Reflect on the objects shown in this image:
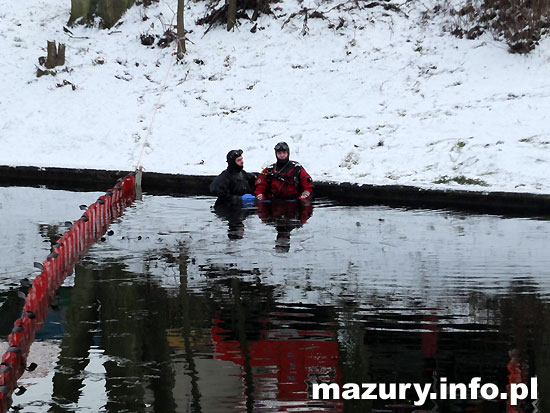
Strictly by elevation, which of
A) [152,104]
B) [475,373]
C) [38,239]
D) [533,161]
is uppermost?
[152,104]

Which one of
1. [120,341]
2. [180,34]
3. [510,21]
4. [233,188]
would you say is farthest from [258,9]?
[120,341]

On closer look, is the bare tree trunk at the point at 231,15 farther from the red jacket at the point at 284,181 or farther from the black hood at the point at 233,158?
the red jacket at the point at 284,181

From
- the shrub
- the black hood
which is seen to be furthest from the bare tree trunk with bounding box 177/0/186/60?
the black hood

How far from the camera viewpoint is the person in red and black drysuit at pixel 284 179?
1623 centimetres

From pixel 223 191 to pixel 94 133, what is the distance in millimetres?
7808

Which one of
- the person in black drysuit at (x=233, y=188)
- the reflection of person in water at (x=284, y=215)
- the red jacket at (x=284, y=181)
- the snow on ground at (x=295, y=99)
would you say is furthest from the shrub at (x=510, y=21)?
the person in black drysuit at (x=233, y=188)

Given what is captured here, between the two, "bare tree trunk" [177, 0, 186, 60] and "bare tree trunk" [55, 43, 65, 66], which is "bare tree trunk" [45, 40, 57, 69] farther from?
"bare tree trunk" [177, 0, 186, 60]

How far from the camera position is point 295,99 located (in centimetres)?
2353

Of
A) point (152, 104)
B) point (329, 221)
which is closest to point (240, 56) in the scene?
point (152, 104)

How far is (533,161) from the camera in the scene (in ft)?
58.4

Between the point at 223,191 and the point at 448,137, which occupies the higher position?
the point at 448,137

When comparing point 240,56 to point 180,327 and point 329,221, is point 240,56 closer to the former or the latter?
point 329,221

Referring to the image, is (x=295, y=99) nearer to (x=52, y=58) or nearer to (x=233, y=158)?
(x=233, y=158)

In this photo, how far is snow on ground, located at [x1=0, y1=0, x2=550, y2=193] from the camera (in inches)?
765
